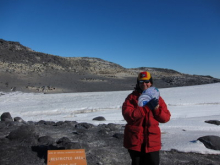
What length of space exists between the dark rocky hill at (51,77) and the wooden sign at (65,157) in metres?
19.2

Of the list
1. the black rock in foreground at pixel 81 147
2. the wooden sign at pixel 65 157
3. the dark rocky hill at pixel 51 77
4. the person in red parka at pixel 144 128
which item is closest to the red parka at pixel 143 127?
the person in red parka at pixel 144 128

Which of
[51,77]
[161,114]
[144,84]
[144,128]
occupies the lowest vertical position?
[144,128]

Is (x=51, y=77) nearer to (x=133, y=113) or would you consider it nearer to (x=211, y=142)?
(x=211, y=142)

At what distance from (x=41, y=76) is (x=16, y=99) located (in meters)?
14.4

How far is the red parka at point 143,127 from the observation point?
2.35m

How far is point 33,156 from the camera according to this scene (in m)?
3.77

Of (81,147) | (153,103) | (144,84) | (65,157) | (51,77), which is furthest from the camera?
(51,77)

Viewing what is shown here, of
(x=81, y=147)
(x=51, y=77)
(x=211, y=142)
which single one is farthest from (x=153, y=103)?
(x=51, y=77)

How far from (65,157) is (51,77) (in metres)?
27.8

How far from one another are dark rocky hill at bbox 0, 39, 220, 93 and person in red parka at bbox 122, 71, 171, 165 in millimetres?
19815

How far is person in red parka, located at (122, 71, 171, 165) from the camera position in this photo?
234cm

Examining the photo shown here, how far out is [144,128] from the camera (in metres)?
2.38

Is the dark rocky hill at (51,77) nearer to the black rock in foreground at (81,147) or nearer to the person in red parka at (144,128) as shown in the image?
the black rock in foreground at (81,147)

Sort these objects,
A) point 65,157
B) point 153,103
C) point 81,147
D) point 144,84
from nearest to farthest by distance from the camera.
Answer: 1. point 153,103
2. point 144,84
3. point 65,157
4. point 81,147
